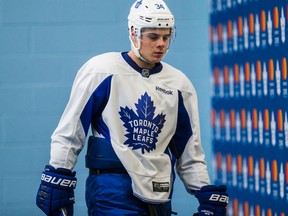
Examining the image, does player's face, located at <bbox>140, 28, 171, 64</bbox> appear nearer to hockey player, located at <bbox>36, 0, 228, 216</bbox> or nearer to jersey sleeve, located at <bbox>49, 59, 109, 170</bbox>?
hockey player, located at <bbox>36, 0, 228, 216</bbox>

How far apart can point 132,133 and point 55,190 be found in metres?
0.40

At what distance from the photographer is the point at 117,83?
11.5 feet

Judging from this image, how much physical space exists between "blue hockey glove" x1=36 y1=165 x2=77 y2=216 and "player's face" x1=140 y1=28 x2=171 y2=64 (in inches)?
23.8

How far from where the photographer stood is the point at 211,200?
3629 mm

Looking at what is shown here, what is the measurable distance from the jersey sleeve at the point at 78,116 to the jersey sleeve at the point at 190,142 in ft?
1.26

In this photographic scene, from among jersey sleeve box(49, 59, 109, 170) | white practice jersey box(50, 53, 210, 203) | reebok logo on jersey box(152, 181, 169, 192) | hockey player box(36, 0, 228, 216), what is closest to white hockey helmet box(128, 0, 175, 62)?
hockey player box(36, 0, 228, 216)

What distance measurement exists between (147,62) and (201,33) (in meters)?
1.89

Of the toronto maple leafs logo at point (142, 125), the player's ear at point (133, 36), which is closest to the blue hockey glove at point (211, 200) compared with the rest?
the toronto maple leafs logo at point (142, 125)

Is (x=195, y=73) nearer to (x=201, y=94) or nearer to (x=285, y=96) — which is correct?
(x=201, y=94)

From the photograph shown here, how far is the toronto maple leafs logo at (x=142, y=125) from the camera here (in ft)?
11.4

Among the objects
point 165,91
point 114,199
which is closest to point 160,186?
point 114,199

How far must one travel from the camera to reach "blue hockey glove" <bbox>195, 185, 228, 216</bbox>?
3.62 metres

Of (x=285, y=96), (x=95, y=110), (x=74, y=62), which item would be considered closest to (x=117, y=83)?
(x=95, y=110)

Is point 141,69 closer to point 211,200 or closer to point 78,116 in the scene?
point 78,116
